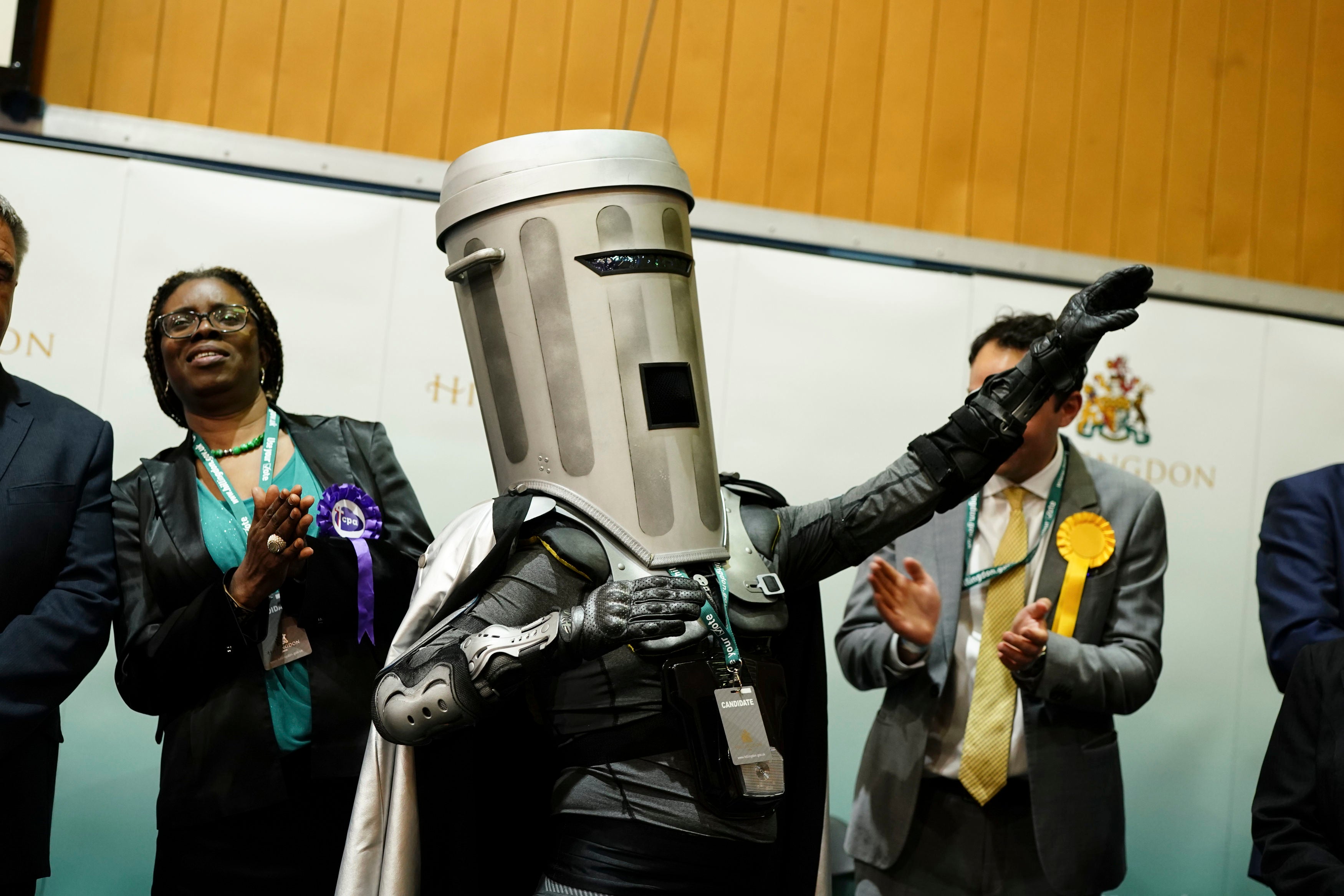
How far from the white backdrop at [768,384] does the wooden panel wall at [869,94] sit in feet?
0.89

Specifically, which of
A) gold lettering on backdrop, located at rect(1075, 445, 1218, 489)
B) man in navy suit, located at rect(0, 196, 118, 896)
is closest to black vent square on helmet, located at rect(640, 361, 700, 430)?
man in navy suit, located at rect(0, 196, 118, 896)

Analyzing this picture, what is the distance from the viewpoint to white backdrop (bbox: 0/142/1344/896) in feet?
10.0

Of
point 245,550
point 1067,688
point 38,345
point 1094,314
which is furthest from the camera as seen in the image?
point 38,345

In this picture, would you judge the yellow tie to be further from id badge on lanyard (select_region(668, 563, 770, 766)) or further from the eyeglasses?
the eyeglasses

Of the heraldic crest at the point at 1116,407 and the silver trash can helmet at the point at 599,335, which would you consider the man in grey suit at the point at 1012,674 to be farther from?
the heraldic crest at the point at 1116,407

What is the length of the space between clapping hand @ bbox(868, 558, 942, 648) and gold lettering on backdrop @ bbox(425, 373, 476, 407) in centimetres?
132

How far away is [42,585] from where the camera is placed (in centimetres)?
214

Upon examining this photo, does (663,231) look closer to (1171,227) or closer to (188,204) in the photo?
(188,204)

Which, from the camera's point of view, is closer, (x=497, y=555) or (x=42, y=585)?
(x=497, y=555)

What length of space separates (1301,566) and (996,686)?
76 cm

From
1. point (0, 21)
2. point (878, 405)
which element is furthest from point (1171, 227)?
point (0, 21)

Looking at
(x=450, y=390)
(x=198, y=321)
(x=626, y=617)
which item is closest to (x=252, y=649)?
(x=198, y=321)

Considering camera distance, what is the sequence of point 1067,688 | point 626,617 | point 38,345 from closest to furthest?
point 626,617
point 1067,688
point 38,345

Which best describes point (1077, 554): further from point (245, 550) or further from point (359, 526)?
point (245, 550)
